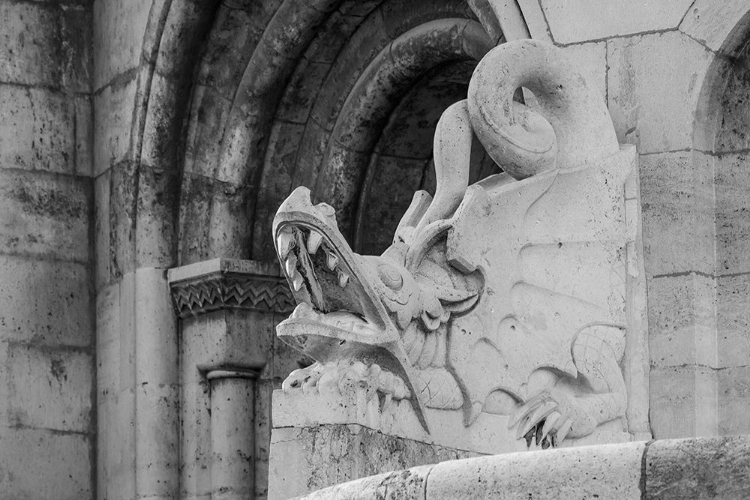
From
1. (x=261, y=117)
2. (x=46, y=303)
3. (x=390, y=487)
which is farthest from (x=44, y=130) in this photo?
(x=390, y=487)

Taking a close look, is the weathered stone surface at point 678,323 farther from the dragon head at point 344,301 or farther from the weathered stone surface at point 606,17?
the dragon head at point 344,301

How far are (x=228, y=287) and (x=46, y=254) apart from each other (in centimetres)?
84

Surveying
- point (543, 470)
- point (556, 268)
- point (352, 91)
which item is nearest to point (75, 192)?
point (352, 91)

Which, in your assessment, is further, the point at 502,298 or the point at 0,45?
the point at 0,45

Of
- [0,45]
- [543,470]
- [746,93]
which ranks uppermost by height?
[0,45]

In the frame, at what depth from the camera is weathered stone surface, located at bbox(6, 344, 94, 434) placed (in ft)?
28.8

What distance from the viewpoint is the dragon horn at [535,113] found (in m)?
6.08

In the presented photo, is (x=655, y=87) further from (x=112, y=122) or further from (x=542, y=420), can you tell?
(x=112, y=122)

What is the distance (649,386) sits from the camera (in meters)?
6.32

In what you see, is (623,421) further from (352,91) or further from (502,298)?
(352,91)

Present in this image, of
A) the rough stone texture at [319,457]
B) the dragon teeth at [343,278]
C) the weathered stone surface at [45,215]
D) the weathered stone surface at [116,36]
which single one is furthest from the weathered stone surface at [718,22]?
the weathered stone surface at [45,215]

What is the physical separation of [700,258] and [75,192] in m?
3.47

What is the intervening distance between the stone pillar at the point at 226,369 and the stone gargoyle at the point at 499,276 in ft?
8.15

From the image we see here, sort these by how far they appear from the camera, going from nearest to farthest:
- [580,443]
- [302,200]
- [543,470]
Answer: [543,470], [302,200], [580,443]
